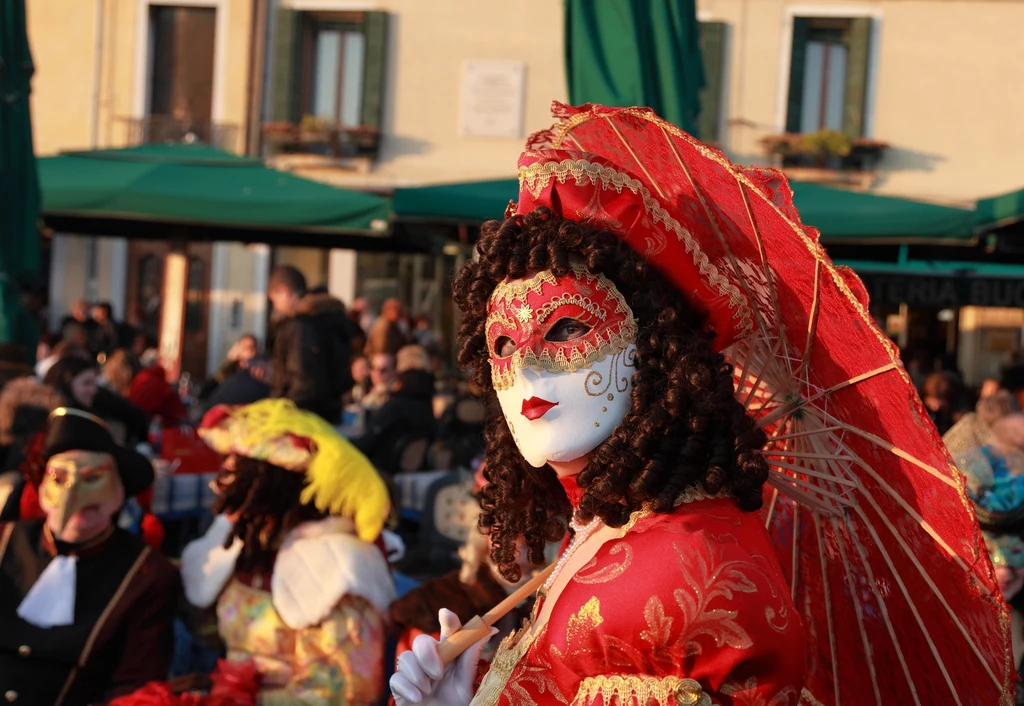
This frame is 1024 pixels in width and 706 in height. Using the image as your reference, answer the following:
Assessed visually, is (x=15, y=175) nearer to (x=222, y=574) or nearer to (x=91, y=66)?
(x=222, y=574)

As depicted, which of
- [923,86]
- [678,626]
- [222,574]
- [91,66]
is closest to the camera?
[678,626]

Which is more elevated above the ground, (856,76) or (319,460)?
(856,76)

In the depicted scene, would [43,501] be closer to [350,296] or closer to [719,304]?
[719,304]

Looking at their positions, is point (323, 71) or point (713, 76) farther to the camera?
point (323, 71)

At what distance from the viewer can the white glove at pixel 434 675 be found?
2.03 meters

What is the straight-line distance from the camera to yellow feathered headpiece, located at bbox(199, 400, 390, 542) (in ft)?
11.9

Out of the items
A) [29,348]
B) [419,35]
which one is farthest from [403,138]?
[29,348]

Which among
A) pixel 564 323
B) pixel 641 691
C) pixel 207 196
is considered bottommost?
pixel 641 691

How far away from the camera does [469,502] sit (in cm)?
484

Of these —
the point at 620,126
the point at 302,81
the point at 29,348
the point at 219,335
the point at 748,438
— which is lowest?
the point at 219,335

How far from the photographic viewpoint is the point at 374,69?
1521 cm

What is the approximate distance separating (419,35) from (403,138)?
1.27 m

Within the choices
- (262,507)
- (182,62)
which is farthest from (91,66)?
(262,507)

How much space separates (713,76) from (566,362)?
44.5ft
